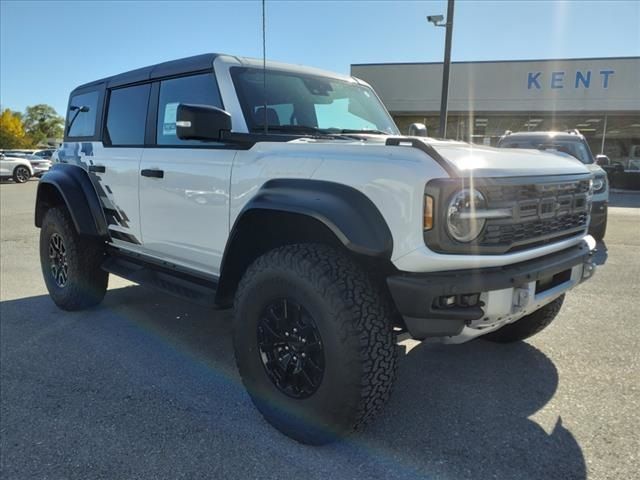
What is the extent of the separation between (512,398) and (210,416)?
173 centimetres

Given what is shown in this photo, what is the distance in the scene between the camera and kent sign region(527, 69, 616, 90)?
21.4 metres

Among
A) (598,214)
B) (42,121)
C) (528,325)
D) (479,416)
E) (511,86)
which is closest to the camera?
(479,416)

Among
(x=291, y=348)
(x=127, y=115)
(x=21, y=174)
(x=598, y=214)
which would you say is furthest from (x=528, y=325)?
(x=21, y=174)

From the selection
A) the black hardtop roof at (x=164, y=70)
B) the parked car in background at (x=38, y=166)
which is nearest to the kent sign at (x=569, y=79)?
the black hardtop roof at (x=164, y=70)

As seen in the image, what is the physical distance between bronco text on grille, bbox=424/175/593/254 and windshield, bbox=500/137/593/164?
638 cm

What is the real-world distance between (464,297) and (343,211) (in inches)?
25.4

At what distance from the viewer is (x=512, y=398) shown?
9.61ft

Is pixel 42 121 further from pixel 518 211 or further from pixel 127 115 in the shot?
pixel 518 211

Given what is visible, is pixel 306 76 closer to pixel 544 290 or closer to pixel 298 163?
pixel 298 163

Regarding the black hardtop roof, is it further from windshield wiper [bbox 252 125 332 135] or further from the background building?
the background building

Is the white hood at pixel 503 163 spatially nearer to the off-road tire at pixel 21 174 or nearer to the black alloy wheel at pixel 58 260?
the black alloy wheel at pixel 58 260

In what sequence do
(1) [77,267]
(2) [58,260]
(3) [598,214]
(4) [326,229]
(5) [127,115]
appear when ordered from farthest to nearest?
1. (3) [598,214]
2. (2) [58,260]
3. (1) [77,267]
4. (5) [127,115]
5. (4) [326,229]

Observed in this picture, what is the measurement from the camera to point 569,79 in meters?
21.6

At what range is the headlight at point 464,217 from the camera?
213 cm
